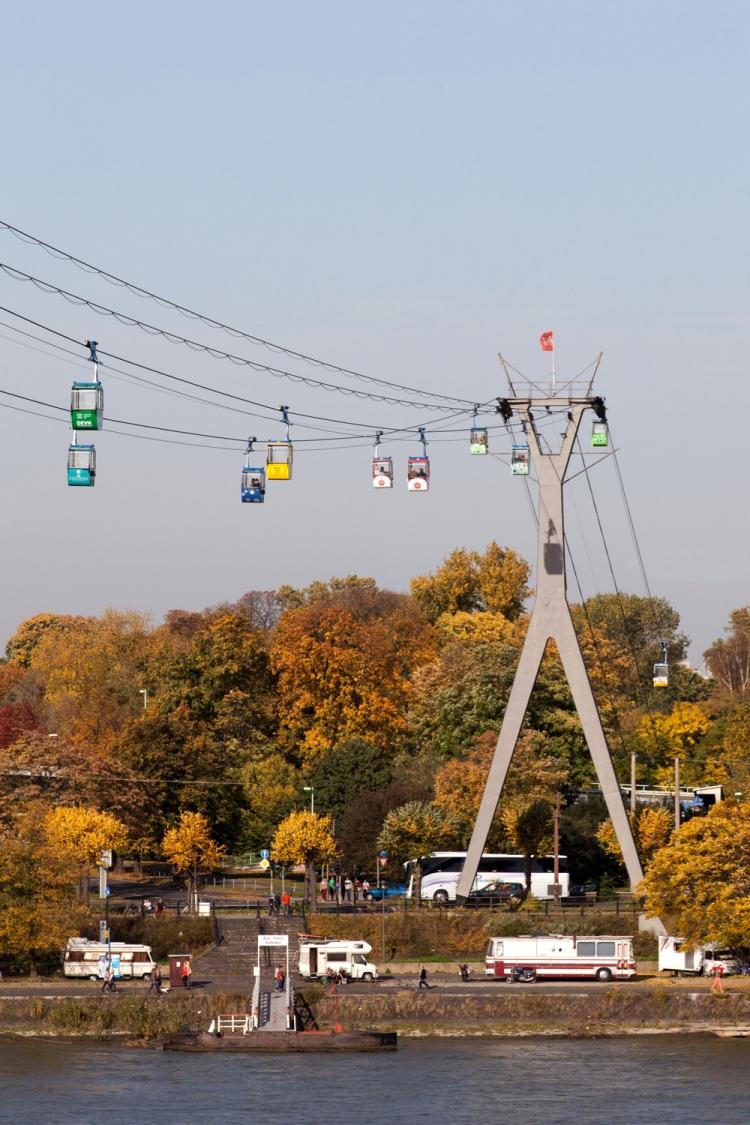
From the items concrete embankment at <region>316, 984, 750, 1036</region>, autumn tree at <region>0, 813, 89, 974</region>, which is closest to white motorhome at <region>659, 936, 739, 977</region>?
concrete embankment at <region>316, 984, 750, 1036</region>

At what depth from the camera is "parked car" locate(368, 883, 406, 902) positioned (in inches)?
3073

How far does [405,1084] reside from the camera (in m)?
50.0

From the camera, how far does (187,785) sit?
84750 mm

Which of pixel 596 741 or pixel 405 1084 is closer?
pixel 405 1084

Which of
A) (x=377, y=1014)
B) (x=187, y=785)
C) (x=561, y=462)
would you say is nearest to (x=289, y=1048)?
(x=377, y=1014)

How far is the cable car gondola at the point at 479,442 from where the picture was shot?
52931 mm

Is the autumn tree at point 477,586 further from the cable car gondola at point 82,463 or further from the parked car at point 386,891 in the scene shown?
the cable car gondola at point 82,463

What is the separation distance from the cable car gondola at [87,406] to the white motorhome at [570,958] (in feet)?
99.0

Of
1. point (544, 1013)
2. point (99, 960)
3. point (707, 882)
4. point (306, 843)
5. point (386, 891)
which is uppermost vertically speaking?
point (306, 843)

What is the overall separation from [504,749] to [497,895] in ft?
21.8

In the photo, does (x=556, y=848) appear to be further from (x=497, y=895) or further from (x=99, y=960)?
(x=99, y=960)

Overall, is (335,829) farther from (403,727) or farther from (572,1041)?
(572,1041)

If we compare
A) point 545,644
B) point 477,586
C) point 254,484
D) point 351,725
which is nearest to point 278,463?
point 254,484

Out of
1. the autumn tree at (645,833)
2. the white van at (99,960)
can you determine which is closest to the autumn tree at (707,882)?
the autumn tree at (645,833)
